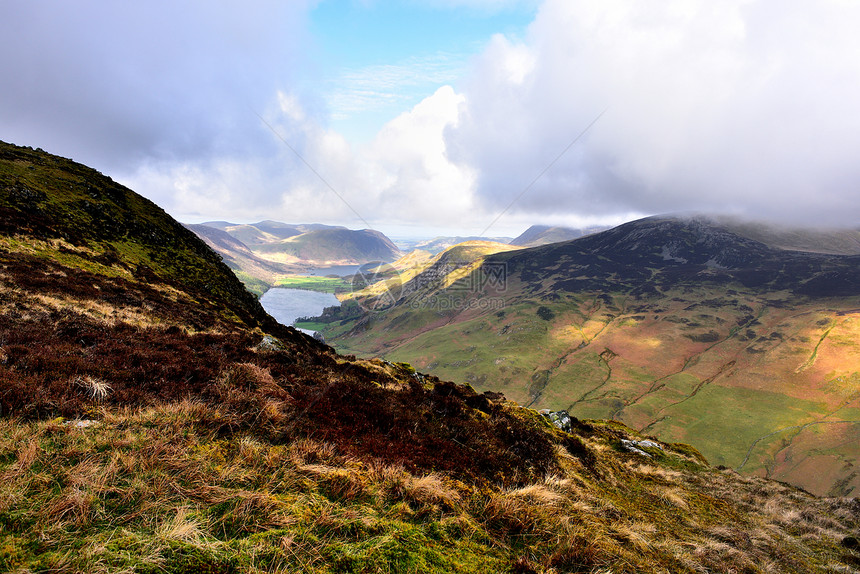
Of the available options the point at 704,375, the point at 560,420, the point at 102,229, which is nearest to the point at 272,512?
the point at 560,420

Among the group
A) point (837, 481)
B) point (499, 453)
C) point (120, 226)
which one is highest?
point (120, 226)

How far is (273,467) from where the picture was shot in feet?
18.5

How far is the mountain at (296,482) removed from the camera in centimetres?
386

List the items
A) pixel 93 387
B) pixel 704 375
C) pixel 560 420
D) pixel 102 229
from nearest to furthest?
pixel 93 387 < pixel 560 420 < pixel 102 229 < pixel 704 375

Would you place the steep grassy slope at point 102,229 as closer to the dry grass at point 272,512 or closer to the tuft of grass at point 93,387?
the tuft of grass at point 93,387

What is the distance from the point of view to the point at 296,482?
5344 millimetres

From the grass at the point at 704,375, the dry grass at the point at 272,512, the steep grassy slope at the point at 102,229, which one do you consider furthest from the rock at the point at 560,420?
the grass at the point at 704,375

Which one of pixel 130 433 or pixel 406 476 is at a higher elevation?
pixel 130 433

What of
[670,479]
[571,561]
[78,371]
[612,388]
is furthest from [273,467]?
[612,388]

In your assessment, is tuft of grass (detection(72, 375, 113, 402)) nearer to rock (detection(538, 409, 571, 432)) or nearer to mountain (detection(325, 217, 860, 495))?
rock (detection(538, 409, 571, 432))

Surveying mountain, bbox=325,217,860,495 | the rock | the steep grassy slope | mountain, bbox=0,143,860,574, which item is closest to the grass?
mountain, bbox=325,217,860,495

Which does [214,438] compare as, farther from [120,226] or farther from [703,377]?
[703,377]

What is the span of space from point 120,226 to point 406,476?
5145cm

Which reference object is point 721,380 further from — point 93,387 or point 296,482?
point 93,387
